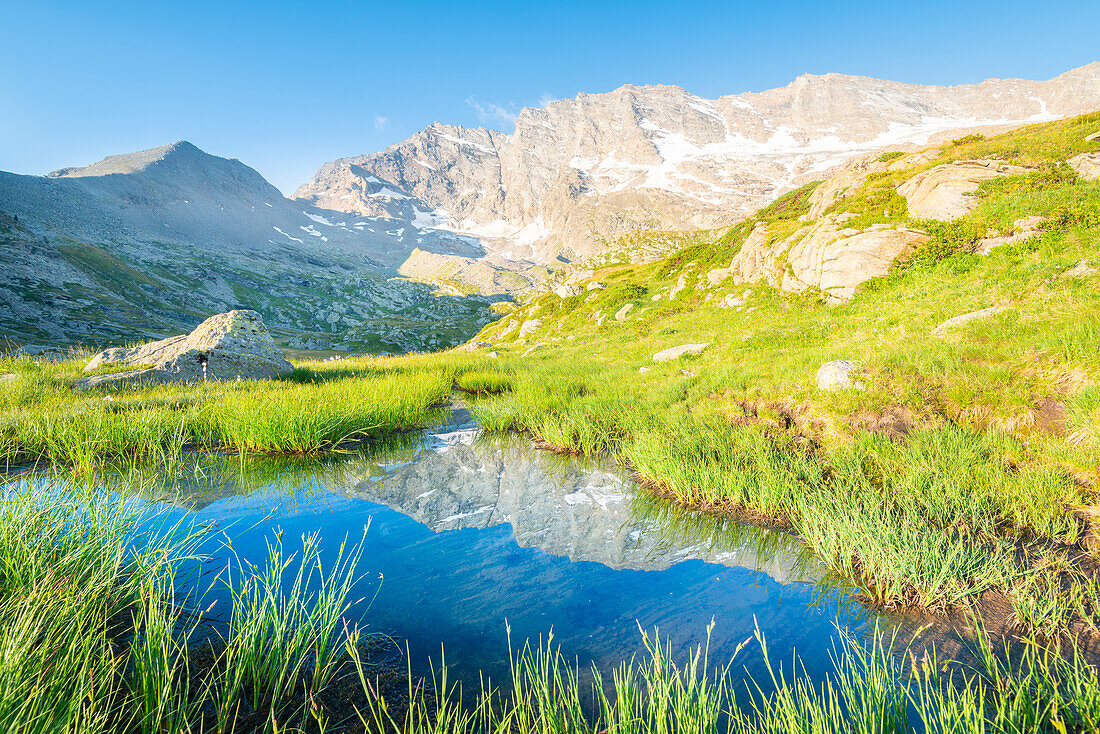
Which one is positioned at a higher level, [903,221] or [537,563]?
[903,221]

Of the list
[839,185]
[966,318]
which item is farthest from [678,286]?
[966,318]

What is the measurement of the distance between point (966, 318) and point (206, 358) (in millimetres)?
20347

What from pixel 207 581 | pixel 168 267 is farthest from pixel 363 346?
pixel 207 581

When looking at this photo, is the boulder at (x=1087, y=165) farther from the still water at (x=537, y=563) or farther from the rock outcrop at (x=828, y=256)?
the still water at (x=537, y=563)

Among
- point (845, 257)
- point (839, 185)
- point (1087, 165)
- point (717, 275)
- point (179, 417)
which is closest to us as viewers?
point (179, 417)

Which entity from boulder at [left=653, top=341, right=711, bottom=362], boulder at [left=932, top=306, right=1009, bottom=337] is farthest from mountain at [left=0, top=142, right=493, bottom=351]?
boulder at [left=932, top=306, right=1009, bottom=337]

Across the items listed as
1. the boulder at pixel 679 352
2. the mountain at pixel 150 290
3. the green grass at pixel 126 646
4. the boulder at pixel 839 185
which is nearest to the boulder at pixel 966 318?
the boulder at pixel 679 352

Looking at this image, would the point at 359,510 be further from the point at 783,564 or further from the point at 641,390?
the point at 641,390

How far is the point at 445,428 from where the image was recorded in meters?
11.1

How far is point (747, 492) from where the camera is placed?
19.7 ft

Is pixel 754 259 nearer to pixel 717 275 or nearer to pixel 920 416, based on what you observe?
pixel 717 275

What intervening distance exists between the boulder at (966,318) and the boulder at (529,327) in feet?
90.0

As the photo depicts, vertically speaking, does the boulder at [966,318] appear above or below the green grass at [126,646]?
above

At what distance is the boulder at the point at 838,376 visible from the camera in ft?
26.5
